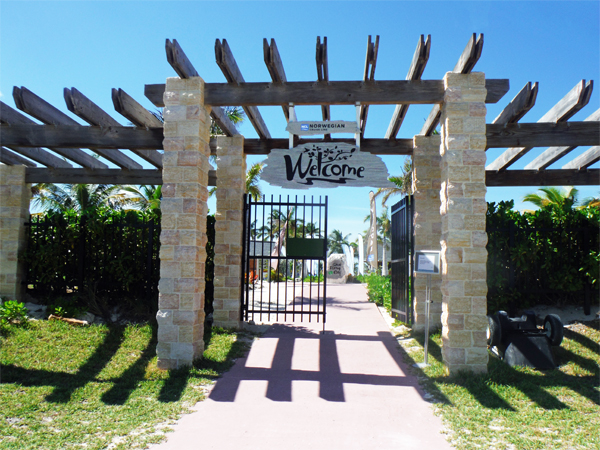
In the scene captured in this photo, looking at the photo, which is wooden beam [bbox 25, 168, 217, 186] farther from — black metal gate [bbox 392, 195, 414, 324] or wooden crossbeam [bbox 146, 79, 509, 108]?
black metal gate [bbox 392, 195, 414, 324]

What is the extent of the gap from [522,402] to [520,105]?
4.30 metres

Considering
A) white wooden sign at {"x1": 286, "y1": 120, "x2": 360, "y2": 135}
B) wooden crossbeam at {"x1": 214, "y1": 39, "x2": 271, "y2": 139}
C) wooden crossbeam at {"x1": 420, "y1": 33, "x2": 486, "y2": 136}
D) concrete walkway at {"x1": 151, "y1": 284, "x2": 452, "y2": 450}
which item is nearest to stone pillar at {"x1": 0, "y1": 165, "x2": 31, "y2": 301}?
concrete walkway at {"x1": 151, "y1": 284, "x2": 452, "y2": 450}

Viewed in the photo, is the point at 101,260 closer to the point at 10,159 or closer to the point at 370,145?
the point at 10,159

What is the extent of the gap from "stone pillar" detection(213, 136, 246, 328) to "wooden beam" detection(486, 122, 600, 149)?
465 centimetres

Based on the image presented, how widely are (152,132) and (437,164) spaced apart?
211 inches

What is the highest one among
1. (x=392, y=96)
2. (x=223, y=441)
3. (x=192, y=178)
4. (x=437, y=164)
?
(x=392, y=96)

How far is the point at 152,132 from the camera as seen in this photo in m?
7.75

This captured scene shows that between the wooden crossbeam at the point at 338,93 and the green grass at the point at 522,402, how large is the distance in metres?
3.82

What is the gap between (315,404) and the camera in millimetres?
4859

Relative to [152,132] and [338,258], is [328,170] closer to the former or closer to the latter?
[152,132]

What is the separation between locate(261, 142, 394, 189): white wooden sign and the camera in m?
6.85

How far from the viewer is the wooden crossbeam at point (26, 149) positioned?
755 centimetres

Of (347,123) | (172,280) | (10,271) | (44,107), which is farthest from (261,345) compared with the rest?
(10,271)

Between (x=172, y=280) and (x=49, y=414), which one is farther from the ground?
(x=172, y=280)
